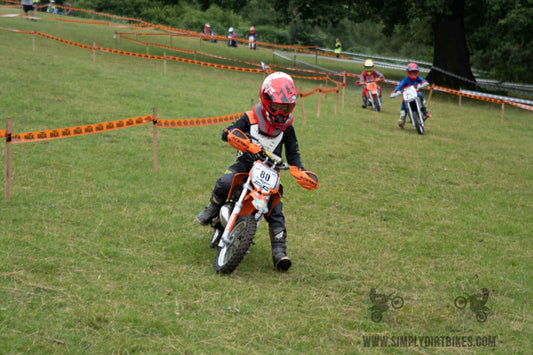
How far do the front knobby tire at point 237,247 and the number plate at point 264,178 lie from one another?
12.8 inches

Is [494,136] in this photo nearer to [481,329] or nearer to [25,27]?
[481,329]

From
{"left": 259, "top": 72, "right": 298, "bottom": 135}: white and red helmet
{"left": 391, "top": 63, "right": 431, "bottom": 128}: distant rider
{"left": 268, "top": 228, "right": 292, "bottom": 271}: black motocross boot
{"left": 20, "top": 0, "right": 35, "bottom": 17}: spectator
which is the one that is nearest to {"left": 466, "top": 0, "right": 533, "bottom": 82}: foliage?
{"left": 391, "top": 63, "right": 431, "bottom": 128}: distant rider

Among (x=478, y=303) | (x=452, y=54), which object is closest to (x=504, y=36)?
(x=452, y=54)

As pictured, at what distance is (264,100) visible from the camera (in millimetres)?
6129

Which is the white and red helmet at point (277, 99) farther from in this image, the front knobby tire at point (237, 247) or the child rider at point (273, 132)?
the front knobby tire at point (237, 247)

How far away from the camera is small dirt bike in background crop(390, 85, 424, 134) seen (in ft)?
56.9

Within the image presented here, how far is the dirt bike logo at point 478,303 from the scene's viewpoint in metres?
5.54

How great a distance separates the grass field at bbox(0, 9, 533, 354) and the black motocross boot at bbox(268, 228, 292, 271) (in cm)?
13

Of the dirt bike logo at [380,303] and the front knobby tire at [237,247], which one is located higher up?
the front knobby tire at [237,247]

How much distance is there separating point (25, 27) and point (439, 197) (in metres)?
29.0

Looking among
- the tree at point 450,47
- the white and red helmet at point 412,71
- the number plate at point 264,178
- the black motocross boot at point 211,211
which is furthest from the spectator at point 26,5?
the number plate at point 264,178

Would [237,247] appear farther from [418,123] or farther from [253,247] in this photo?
[418,123]

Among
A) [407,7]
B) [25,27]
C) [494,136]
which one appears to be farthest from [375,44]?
[494,136]

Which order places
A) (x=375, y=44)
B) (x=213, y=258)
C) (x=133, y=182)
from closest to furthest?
(x=213, y=258) < (x=133, y=182) < (x=375, y=44)
